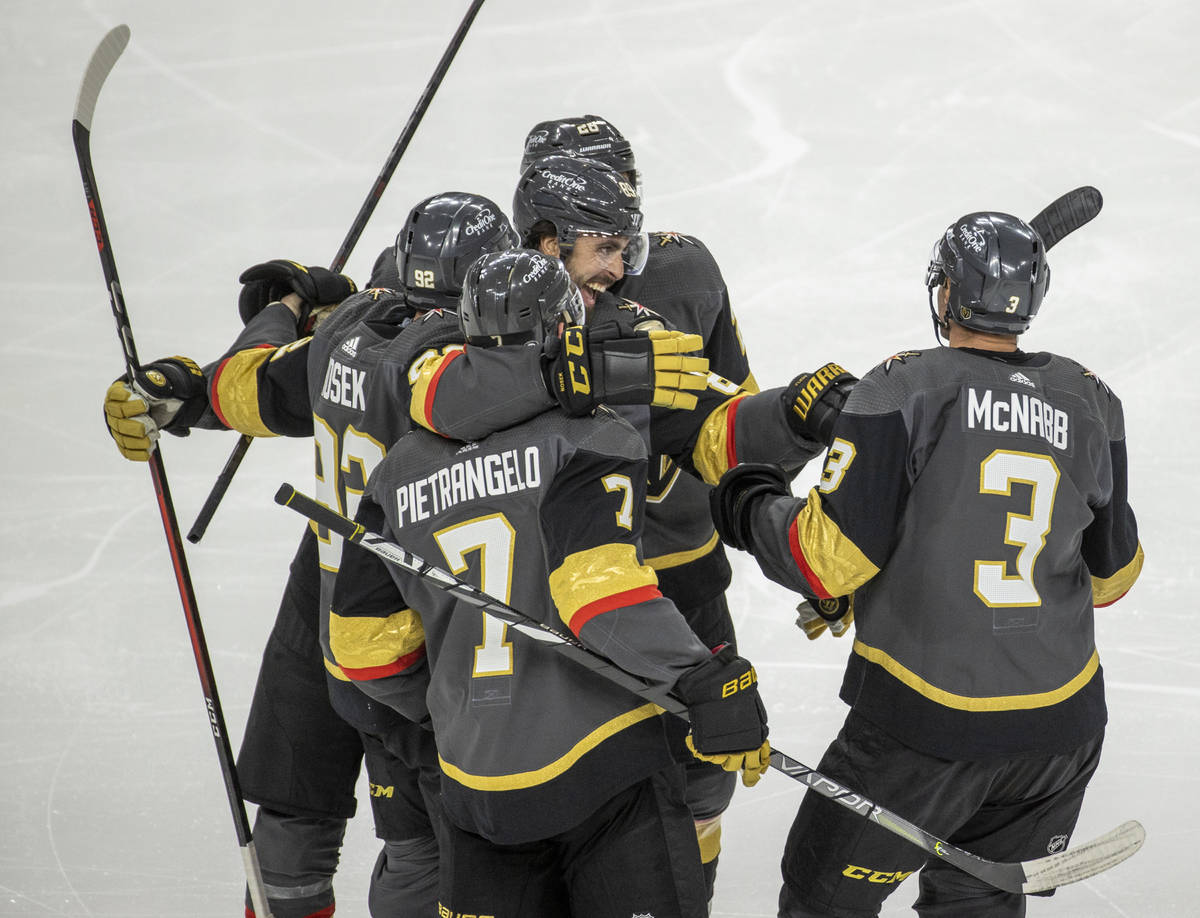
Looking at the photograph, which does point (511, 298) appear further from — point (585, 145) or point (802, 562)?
point (585, 145)

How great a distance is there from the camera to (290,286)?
10.5 ft

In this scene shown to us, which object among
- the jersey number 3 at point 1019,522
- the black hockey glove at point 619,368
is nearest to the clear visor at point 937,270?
the jersey number 3 at point 1019,522

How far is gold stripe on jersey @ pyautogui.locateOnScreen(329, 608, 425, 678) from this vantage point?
7.91 ft

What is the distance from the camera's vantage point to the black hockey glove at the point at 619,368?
2.11 metres

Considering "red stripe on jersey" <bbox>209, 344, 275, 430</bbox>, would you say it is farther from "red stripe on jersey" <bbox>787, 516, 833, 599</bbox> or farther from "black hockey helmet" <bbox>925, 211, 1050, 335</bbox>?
"black hockey helmet" <bbox>925, 211, 1050, 335</bbox>

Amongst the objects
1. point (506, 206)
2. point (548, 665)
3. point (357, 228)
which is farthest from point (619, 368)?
point (506, 206)

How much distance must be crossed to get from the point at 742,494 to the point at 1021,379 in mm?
499

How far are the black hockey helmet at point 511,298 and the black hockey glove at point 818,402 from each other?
19.8 inches

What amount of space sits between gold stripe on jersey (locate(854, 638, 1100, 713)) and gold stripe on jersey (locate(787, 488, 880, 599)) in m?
0.16

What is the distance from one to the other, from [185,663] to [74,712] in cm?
33

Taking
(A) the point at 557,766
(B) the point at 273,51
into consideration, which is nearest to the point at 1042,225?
(A) the point at 557,766

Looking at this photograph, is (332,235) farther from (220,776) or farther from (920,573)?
(920,573)

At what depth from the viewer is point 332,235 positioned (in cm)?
613

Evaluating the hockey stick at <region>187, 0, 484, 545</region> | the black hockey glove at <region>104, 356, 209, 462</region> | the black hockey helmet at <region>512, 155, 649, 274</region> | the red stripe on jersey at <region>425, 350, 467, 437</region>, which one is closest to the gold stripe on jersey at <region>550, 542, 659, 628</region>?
the red stripe on jersey at <region>425, 350, 467, 437</region>
